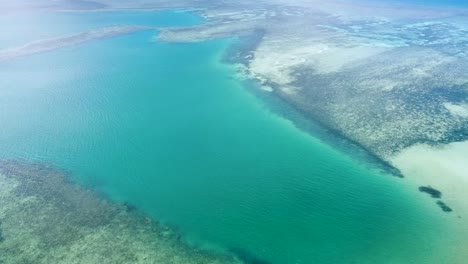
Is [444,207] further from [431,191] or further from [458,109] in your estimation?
[458,109]

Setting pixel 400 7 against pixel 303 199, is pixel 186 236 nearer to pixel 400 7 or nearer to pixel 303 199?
pixel 303 199

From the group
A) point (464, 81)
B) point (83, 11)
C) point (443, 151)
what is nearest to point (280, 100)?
point (443, 151)

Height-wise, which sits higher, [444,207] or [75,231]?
[75,231]

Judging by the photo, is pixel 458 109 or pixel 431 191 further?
pixel 458 109

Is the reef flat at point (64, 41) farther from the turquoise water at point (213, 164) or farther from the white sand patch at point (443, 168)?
the white sand patch at point (443, 168)

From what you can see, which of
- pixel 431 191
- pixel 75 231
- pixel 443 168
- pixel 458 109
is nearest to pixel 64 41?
pixel 75 231

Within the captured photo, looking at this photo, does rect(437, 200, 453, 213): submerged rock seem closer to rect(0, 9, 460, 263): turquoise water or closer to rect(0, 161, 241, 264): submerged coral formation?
rect(0, 9, 460, 263): turquoise water

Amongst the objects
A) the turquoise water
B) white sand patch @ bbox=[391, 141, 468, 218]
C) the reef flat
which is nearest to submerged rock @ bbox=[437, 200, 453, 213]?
white sand patch @ bbox=[391, 141, 468, 218]
